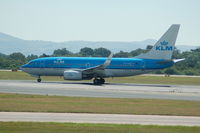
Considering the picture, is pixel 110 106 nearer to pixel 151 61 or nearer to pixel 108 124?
pixel 108 124

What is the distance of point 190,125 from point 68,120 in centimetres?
633

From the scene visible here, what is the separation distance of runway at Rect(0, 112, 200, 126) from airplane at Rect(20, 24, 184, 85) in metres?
29.5

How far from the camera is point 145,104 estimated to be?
103 ft

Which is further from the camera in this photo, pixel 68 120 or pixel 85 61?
pixel 85 61

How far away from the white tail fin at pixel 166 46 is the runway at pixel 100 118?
30.7m

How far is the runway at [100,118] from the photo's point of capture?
2261 cm

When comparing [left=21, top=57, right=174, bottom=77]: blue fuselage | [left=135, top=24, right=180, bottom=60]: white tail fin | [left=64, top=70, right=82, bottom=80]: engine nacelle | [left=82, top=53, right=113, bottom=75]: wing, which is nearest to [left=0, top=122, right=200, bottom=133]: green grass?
[left=82, top=53, right=113, bottom=75]: wing

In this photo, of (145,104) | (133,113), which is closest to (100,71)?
(145,104)

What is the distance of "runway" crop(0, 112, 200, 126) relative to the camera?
2261 centimetres

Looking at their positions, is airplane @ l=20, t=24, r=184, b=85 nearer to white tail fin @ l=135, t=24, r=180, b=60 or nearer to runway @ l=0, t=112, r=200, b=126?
white tail fin @ l=135, t=24, r=180, b=60

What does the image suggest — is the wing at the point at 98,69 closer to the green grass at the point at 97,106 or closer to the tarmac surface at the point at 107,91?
the tarmac surface at the point at 107,91

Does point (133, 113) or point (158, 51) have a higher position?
point (158, 51)

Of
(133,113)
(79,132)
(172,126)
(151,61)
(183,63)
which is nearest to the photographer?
(79,132)

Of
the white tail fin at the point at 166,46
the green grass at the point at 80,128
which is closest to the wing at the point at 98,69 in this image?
the white tail fin at the point at 166,46
